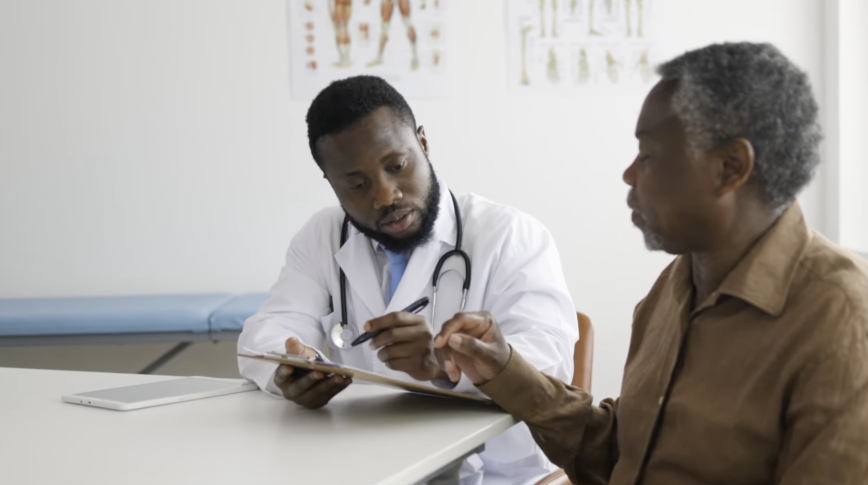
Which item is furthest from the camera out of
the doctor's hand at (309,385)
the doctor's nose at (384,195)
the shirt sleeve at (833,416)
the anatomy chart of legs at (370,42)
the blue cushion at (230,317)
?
the anatomy chart of legs at (370,42)

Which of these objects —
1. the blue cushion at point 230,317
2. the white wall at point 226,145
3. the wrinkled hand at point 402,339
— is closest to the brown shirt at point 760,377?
the wrinkled hand at point 402,339

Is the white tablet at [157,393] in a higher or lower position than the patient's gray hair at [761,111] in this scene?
lower

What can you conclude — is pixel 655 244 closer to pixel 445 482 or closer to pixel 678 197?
pixel 678 197

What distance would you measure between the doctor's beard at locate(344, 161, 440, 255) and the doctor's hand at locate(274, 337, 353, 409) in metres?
0.45

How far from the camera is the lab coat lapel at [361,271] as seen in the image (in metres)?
1.80

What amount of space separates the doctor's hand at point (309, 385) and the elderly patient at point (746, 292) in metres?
0.46

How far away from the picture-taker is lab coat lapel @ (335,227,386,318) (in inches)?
71.1

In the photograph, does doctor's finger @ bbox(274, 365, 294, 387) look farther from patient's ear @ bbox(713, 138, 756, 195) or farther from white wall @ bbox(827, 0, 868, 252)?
white wall @ bbox(827, 0, 868, 252)

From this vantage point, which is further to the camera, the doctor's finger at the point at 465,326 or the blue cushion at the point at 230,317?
the blue cushion at the point at 230,317

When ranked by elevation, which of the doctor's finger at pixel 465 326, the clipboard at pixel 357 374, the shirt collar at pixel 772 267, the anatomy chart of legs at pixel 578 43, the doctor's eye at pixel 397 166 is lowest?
the clipboard at pixel 357 374

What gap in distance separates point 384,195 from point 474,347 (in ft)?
1.86

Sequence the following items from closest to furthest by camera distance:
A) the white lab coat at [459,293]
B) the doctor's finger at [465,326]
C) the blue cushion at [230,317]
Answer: the doctor's finger at [465,326] → the white lab coat at [459,293] → the blue cushion at [230,317]

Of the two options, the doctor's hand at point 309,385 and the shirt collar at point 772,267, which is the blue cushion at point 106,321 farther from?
the shirt collar at point 772,267

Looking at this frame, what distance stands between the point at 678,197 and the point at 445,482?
0.50m
